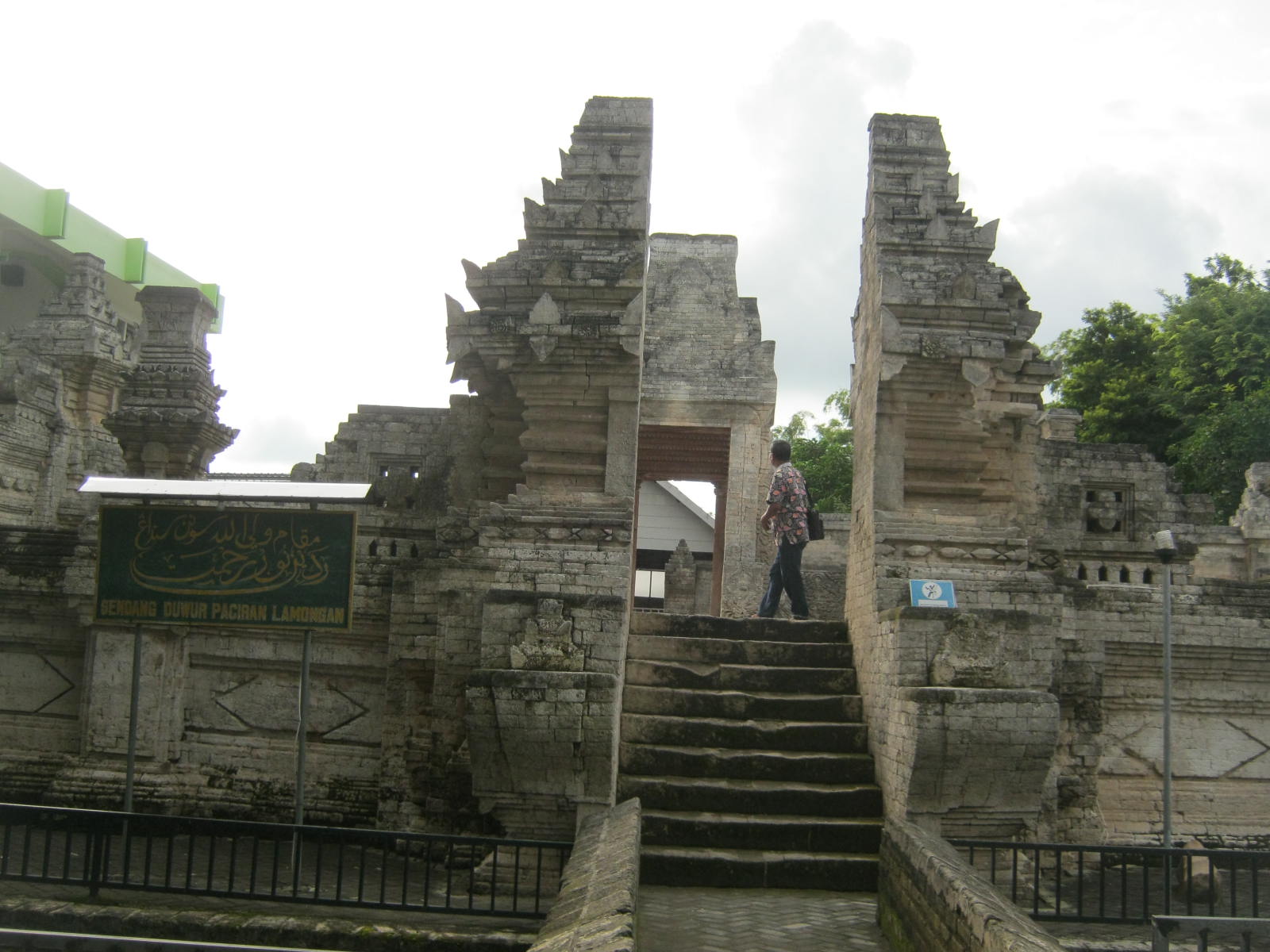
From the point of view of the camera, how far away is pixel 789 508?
388 inches

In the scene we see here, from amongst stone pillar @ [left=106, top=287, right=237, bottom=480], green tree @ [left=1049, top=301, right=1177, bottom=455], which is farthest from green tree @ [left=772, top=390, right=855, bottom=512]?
stone pillar @ [left=106, top=287, right=237, bottom=480]

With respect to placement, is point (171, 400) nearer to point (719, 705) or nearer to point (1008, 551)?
point (719, 705)

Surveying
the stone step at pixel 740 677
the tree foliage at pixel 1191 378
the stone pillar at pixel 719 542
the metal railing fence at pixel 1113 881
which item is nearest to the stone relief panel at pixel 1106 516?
the metal railing fence at pixel 1113 881

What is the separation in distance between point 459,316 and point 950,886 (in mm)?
5857

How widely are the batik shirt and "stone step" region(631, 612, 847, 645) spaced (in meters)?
0.83

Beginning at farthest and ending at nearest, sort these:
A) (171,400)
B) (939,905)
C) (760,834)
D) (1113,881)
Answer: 1. (171,400)
2. (1113,881)
3. (760,834)
4. (939,905)

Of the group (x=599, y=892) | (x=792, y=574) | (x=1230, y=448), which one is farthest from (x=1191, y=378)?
(x=599, y=892)

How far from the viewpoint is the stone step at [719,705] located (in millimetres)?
8336

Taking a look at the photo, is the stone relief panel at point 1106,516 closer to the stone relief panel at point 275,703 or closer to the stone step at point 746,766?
the stone step at point 746,766

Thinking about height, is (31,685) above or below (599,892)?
above

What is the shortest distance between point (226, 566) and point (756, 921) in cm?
388

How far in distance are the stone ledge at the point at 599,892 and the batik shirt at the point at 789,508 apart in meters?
3.33

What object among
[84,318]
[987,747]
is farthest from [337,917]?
[84,318]

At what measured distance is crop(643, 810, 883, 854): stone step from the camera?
7.32 m
